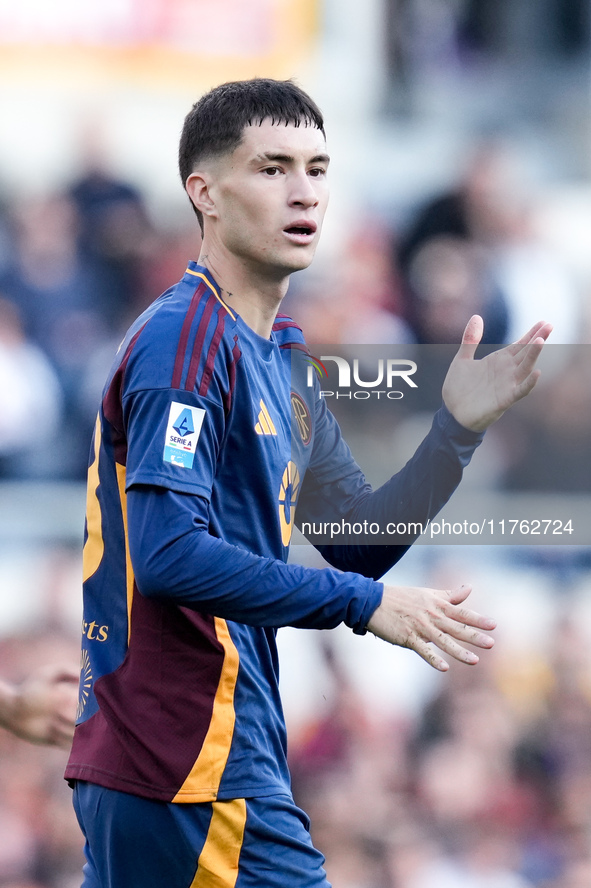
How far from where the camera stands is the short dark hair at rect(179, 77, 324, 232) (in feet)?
7.38

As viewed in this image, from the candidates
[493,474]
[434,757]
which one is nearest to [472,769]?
[434,757]

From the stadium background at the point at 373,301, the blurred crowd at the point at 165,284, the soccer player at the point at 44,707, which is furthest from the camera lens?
the blurred crowd at the point at 165,284

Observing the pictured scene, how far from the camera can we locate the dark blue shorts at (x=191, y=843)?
2.03m

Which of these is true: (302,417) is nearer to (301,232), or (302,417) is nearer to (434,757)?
(301,232)

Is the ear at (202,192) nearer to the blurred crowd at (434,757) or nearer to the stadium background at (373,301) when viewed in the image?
the stadium background at (373,301)

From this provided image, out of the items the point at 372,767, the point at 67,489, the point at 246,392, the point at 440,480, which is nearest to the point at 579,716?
the point at 372,767

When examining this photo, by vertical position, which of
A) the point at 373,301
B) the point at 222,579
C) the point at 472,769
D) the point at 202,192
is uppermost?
the point at 373,301

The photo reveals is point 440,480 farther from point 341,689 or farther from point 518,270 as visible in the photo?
point 518,270

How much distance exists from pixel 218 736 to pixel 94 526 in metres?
0.45

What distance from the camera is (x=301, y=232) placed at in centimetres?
223

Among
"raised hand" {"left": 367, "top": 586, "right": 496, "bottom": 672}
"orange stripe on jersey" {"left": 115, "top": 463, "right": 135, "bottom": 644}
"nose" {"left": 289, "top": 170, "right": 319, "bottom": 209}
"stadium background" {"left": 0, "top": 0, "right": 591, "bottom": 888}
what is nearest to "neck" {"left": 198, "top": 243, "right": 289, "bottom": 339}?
"nose" {"left": 289, "top": 170, "right": 319, "bottom": 209}

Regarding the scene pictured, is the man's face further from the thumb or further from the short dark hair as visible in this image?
the thumb

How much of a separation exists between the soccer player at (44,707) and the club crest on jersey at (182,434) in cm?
91

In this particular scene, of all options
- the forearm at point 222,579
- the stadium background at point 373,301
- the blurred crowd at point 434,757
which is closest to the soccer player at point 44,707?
the forearm at point 222,579
